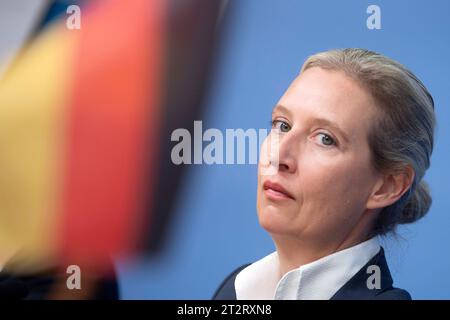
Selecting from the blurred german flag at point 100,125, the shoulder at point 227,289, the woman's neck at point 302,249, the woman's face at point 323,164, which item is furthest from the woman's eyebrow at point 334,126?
the shoulder at point 227,289

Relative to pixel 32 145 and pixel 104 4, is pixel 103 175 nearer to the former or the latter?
pixel 32 145

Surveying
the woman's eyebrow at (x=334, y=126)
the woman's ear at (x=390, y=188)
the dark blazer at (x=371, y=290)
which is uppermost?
the woman's eyebrow at (x=334, y=126)

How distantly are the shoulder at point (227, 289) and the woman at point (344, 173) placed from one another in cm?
18

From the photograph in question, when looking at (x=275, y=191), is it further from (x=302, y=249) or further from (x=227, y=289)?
(x=227, y=289)

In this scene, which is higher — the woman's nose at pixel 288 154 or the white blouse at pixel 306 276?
the woman's nose at pixel 288 154

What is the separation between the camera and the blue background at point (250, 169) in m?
2.73

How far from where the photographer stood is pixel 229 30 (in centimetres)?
275

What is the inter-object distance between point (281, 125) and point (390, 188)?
516mm

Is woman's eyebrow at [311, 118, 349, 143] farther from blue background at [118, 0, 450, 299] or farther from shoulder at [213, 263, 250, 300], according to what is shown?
shoulder at [213, 263, 250, 300]

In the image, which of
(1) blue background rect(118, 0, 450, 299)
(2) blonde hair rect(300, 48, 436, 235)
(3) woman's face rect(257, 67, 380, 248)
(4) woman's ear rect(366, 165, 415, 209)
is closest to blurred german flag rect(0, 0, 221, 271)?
(1) blue background rect(118, 0, 450, 299)

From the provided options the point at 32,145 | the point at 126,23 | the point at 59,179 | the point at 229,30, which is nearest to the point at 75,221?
the point at 59,179

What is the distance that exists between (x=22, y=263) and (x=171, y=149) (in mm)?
812

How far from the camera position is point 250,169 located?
2.74 meters

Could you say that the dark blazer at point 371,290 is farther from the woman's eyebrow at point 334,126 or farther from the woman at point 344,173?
the woman's eyebrow at point 334,126
